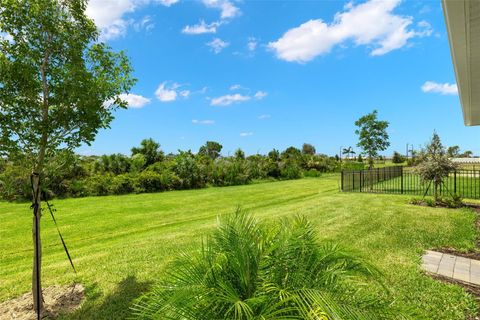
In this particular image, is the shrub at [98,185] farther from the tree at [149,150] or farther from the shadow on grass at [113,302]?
the shadow on grass at [113,302]

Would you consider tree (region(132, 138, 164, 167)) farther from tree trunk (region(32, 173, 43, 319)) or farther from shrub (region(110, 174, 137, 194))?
tree trunk (region(32, 173, 43, 319))

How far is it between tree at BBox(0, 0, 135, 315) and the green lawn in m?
1.22

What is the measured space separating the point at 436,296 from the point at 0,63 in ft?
19.4

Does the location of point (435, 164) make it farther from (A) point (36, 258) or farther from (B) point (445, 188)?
(A) point (36, 258)

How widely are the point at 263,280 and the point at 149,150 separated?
21.0 metres

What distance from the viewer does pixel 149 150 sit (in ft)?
70.5

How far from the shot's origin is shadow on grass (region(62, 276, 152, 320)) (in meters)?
A: 3.25

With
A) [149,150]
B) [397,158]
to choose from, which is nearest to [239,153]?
[149,150]

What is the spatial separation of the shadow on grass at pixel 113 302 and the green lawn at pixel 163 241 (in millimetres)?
13

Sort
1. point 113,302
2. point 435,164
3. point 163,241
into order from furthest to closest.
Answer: point 435,164, point 163,241, point 113,302

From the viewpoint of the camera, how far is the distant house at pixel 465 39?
8.59 ft

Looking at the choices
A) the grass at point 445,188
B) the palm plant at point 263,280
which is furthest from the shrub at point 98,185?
the grass at point 445,188

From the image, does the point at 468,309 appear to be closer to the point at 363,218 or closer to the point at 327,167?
the point at 363,218

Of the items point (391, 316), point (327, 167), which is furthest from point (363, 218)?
point (327, 167)
